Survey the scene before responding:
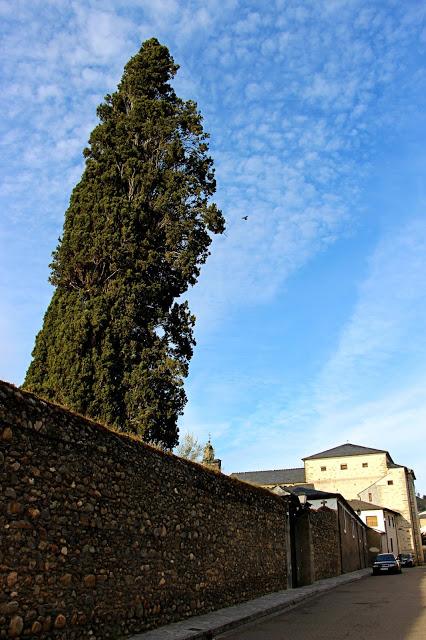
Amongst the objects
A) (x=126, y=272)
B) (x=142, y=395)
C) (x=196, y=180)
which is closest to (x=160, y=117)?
(x=196, y=180)

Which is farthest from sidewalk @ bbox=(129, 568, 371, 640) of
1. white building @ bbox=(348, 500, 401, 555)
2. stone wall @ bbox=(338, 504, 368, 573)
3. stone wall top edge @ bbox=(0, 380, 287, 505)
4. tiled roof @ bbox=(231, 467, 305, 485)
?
tiled roof @ bbox=(231, 467, 305, 485)

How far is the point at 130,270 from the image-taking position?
1947 cm

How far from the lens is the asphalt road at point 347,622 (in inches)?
380

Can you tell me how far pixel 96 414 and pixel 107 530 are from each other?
9.75 metres

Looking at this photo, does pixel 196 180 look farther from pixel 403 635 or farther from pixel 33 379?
pixel 403 635

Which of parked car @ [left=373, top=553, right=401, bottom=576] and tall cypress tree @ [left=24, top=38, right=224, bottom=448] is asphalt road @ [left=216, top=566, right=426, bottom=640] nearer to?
tall cypress tree @ [left=24, top=38, right=224, bottom=448]

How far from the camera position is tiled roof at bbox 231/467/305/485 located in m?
69.2

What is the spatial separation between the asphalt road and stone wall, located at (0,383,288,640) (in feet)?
4.67

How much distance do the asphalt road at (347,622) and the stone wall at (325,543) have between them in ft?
25.1

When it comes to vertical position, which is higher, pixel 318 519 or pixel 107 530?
pixel 318 519

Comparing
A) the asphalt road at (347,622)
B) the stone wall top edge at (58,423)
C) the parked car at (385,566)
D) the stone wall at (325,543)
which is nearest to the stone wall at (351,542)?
the parked car at (385,566)

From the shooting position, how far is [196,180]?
22719 mm

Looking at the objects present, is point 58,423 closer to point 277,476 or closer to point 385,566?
point 385,566

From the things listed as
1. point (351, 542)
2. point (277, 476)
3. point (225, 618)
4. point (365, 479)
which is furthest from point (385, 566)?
point (277, 476)
